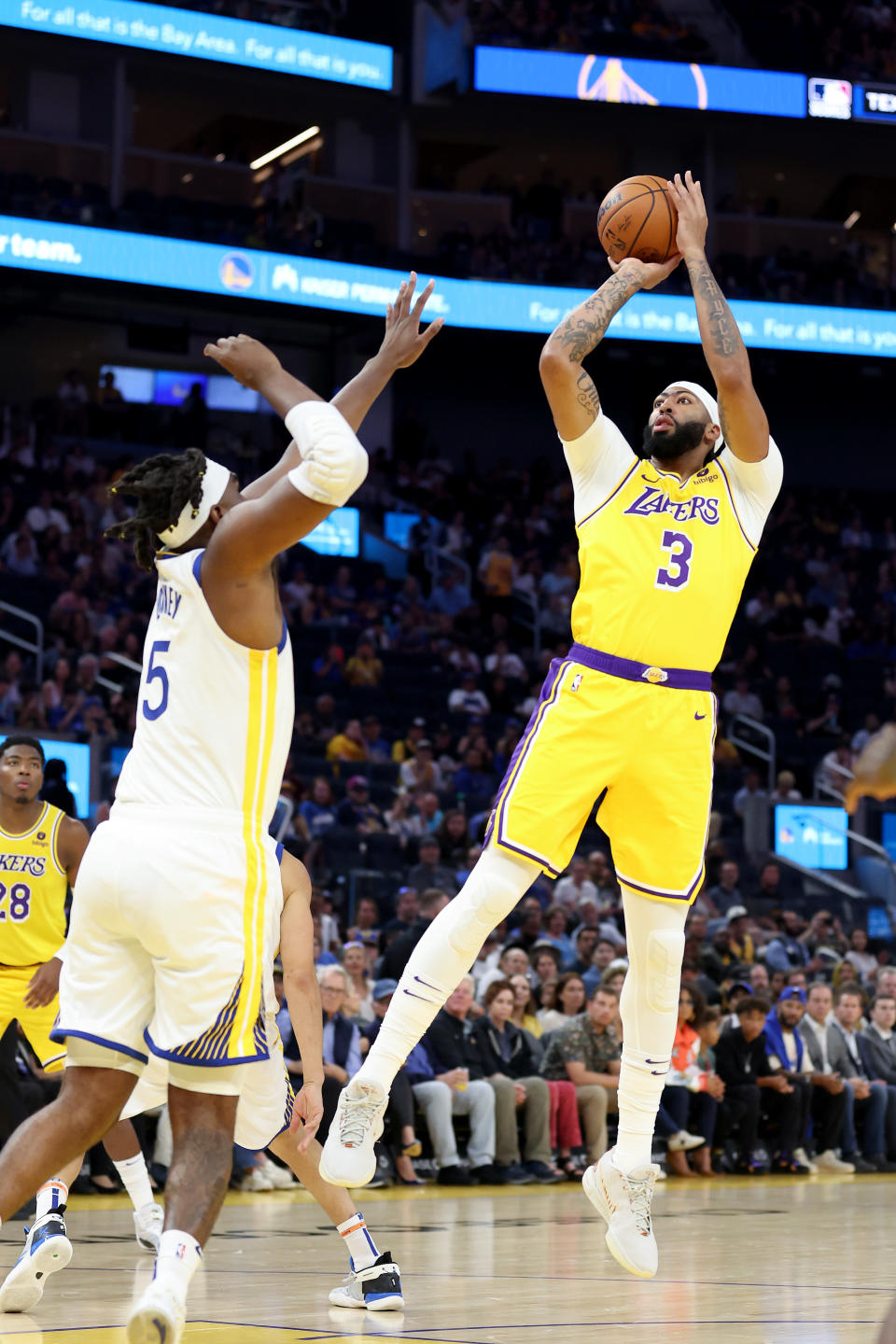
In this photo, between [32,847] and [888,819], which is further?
[888,819]

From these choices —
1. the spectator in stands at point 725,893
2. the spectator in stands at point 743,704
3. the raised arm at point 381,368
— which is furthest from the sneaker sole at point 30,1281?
the spectator in stands at point 743,704

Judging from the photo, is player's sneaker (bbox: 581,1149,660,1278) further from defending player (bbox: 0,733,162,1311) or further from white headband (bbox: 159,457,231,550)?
white headband (bbox: 159,457,231,550)

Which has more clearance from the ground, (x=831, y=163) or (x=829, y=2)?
(x=829, y=2)

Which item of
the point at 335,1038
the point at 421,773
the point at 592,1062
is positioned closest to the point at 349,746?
the point at 421,773

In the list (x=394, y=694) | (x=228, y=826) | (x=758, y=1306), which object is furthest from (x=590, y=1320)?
(x=394, y=694)

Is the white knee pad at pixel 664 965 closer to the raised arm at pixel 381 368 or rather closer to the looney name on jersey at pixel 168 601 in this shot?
the raised arm at pixel 381 368

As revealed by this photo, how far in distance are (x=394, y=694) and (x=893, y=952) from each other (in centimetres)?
630

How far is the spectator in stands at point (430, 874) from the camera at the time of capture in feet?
49.0

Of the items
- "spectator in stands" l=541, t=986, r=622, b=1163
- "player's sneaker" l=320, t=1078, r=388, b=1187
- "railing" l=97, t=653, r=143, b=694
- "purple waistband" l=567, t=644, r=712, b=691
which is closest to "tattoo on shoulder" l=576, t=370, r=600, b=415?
"purple waistband" l=567, t=644, r=712, b=691

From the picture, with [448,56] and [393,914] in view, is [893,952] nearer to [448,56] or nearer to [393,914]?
[393,914]

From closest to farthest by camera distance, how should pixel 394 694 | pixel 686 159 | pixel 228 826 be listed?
1. pixel 228 826
2. pixel 394 694
3. pixel 686 159

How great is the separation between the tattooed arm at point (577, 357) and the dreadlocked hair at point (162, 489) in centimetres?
156

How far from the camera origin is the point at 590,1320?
5.29 metres

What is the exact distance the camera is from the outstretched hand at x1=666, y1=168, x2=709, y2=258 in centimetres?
593
